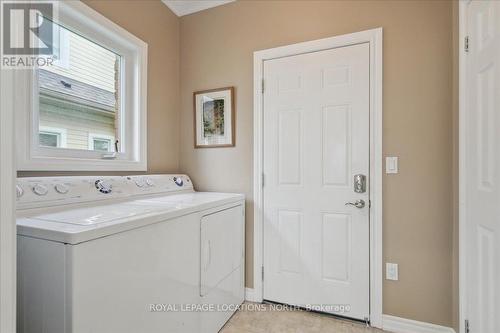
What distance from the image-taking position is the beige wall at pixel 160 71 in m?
2.04

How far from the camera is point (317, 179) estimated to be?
201 cm

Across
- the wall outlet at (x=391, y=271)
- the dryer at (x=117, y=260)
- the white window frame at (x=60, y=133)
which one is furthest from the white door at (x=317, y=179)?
the white window frame at (x=60, y=133)

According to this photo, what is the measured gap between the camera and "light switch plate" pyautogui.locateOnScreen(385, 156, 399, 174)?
5.90 ft

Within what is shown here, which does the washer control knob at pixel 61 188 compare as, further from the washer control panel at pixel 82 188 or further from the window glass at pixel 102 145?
the window glass at pixel 102 145

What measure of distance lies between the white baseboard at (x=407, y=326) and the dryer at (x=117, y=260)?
1.12 metres

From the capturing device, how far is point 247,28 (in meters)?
2.26

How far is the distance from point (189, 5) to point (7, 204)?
2378mm

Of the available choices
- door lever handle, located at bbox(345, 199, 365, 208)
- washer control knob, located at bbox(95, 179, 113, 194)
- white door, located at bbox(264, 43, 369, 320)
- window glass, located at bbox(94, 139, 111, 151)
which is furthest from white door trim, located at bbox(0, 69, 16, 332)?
door lever handle, located at bbox(345, 199, 365, 208)

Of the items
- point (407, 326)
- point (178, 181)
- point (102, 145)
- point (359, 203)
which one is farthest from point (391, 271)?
point (102, 145)

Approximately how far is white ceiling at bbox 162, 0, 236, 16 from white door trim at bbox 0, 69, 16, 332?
2.11 m
